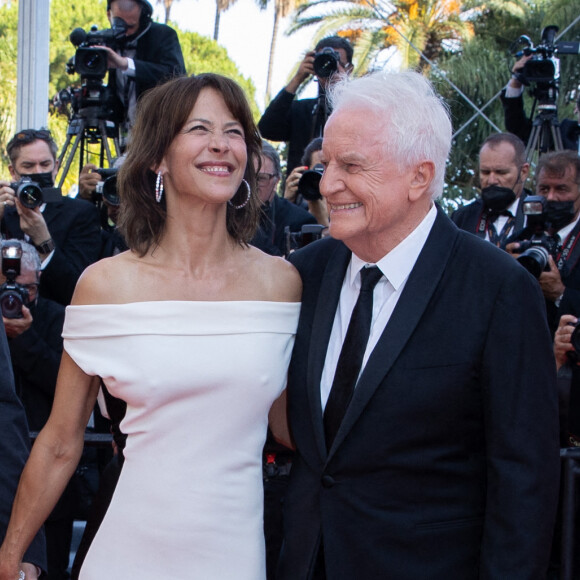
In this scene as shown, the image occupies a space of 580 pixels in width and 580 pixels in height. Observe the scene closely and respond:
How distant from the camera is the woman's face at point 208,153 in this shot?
2393mm

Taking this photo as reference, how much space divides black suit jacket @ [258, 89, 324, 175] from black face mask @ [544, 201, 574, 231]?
1991 mm

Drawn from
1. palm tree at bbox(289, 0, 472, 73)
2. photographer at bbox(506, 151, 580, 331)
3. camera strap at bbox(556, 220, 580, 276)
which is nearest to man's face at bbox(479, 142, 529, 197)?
photographer at bbox(506, 151, 580, 331)

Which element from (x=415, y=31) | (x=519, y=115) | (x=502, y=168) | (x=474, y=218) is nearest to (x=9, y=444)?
(x=474, y=218)

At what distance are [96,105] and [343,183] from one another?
156 inches

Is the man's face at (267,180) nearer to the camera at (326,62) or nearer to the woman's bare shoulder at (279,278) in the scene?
the camera at (326,62)

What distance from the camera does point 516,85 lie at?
5984 mm

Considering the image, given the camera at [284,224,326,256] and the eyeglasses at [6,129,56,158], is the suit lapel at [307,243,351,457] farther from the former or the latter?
the eyeglasses at [6,129,56,158]

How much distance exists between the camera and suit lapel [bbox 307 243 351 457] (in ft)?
6.86

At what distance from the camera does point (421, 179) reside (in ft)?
7.09

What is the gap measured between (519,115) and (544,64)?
1.83ft

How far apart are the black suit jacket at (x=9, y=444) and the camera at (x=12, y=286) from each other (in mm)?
1534

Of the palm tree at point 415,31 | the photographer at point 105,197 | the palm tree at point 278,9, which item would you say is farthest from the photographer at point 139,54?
the palm tree at point 278,9

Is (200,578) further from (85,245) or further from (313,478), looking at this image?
(85,245)

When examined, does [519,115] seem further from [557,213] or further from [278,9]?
[278,9]
